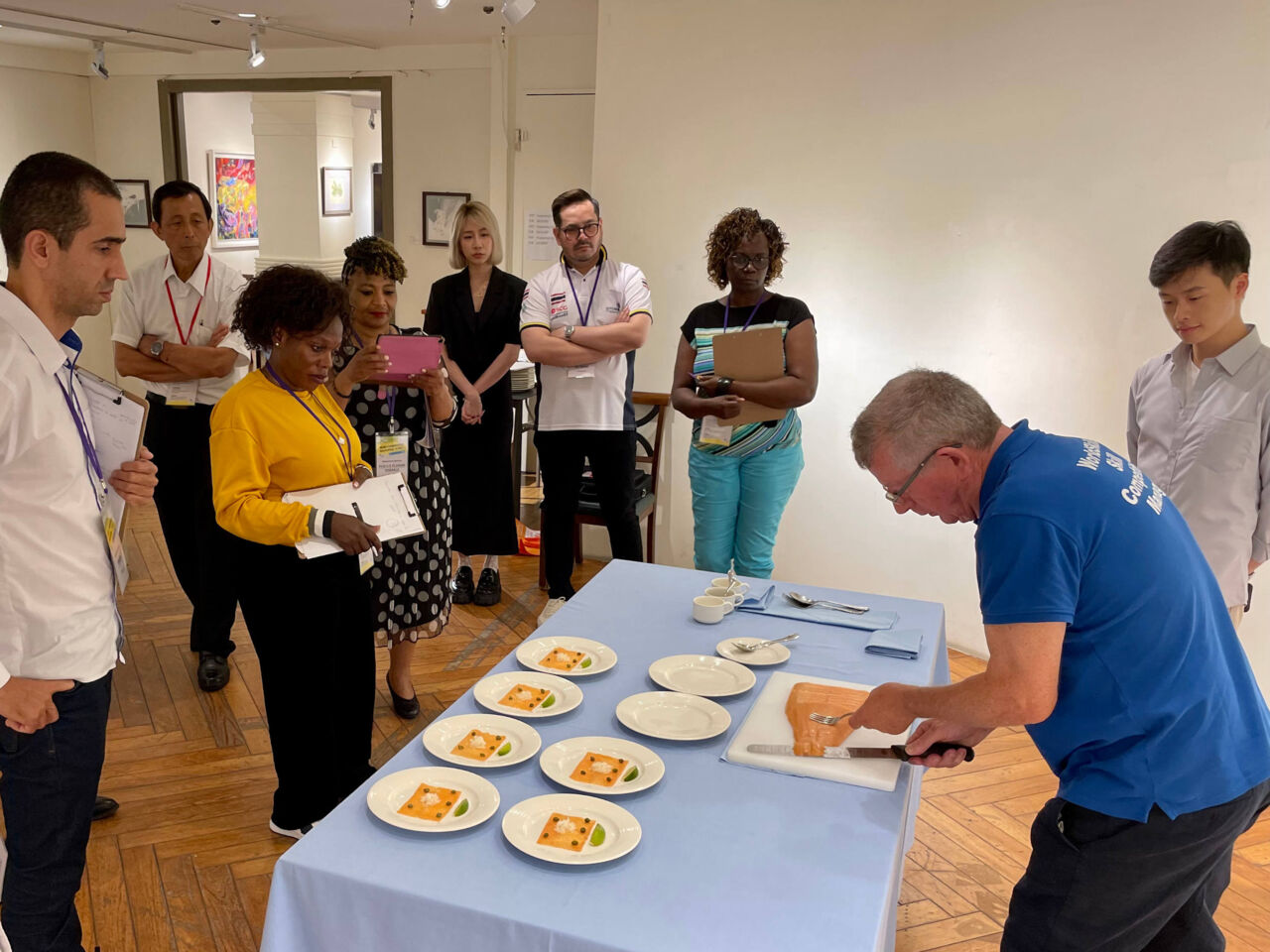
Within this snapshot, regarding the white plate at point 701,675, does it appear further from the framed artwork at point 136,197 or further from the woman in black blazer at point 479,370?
the framed artwork at point 136,197

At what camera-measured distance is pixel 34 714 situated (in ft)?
5.24

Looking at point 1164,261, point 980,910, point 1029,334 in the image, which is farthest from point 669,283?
point 980,910

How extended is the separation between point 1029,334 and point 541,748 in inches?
120

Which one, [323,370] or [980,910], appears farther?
[980,910]

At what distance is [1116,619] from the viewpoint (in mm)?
1416

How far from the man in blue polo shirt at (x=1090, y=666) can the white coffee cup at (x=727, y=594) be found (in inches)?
30.3

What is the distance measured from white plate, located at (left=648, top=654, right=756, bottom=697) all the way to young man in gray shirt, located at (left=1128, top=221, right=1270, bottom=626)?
150 centimetres

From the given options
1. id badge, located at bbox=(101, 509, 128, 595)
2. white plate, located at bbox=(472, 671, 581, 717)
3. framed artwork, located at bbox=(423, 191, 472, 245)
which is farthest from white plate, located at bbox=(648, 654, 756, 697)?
framed artwork, located at bbox=(423, 191, 472, 245)

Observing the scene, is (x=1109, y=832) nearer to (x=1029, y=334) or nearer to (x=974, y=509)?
(x=974, y=509)

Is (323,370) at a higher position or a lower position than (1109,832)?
higher

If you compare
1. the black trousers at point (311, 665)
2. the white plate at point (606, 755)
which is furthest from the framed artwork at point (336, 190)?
the white plate at point (606, 755)

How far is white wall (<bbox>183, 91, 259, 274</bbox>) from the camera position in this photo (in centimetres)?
846

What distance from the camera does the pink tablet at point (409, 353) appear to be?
2.62 m

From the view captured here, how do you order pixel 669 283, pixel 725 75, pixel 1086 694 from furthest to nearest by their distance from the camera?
1. pixel 669 283
2. pixel 725 75
3. pixel 1086 694
